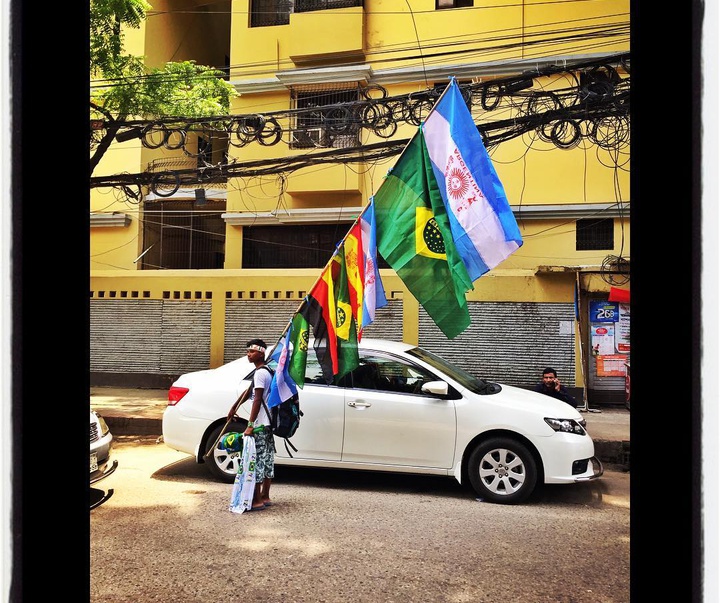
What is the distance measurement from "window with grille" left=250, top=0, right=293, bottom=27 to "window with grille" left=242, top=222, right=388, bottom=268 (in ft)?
16.5

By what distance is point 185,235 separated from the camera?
1623 cm

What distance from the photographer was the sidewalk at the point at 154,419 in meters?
7.98

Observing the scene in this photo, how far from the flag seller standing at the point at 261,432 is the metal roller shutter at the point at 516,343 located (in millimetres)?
7152

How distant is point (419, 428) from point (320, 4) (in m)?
11.4

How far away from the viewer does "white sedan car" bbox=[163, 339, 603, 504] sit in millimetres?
5801

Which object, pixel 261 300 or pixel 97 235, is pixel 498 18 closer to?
pixel 261 300

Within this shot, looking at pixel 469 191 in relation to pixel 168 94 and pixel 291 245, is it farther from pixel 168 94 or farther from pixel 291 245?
pixel 291 245

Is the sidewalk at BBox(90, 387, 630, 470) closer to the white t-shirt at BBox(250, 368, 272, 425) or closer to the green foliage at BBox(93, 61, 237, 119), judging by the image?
the white t-shirt at BBox(250, 368, 272, 425)

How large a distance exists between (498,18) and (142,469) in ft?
37.5

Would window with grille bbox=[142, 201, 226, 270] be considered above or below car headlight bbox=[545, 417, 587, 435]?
above

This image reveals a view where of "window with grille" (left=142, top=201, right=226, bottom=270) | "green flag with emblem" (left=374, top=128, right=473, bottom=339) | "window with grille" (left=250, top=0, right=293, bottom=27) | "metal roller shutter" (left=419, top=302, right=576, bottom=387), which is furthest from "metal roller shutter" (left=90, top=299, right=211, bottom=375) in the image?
"green flag with emblem" (left=374, top=128, right=473, bottom=339)

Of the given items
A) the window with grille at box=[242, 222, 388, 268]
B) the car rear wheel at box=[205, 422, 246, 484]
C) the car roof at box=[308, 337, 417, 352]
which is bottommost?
the car rear wheel at box=[205, 422, 246, 484]

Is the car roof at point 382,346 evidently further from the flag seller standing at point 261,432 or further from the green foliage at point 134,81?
the green foliage at point 134,81

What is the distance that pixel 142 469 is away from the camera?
23.8 feet
